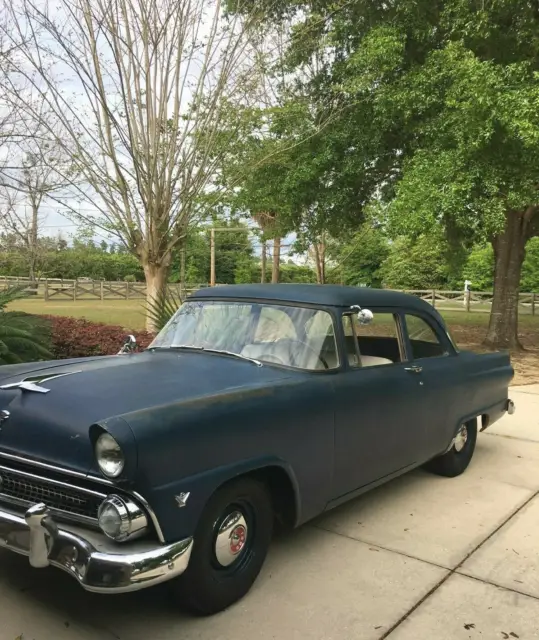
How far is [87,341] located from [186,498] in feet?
19.1

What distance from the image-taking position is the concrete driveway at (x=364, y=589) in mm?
2781

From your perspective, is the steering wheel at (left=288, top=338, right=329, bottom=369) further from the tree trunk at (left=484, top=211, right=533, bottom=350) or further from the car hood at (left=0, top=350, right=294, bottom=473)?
the tree trunk at (left=484, top=211, right=533, bottom=350)

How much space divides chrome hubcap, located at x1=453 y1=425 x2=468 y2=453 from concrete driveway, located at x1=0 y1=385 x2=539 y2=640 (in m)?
0.61

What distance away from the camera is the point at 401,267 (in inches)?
1895

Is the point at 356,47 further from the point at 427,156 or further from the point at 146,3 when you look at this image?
the point at 146,3

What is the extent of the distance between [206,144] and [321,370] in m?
7.19

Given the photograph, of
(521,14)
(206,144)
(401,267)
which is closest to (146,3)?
(206,144)

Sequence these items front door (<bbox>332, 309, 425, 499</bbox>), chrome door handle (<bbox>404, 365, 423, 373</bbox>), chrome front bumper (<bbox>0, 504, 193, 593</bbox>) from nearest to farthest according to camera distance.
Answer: chrome front bumper (<bbox>0, 504, 193, 593</bbox>) < front door (<bbox>332, 309, 425, 499</bbox>) < chrome door handle (<bbox>404, 365, 423, 373</bbox>)

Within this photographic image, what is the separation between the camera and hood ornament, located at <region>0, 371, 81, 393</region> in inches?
117

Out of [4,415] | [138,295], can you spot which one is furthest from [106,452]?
[138,295]

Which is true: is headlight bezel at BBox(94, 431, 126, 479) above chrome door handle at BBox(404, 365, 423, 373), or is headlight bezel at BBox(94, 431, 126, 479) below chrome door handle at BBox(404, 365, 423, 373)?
below

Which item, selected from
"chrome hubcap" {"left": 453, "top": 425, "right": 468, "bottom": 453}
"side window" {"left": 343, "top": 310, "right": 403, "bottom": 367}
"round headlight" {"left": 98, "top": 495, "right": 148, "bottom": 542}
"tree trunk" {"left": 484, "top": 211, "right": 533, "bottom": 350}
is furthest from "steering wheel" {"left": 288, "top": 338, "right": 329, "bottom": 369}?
"tree trunk" {"left": 484, "top": 211, "right": 533, "bottom": 350}

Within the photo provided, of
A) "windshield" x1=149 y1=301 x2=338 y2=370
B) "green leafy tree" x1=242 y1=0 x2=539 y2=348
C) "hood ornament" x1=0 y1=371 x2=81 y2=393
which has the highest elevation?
"green leafy tree" x1=242 y1=0 x2=539 y2=348

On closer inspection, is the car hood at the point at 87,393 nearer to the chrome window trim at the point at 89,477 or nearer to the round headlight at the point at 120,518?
the chrome window trim at the point at 89,477
